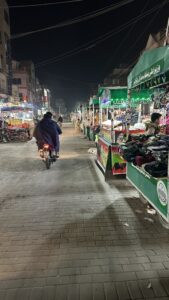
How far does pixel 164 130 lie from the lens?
298 inches

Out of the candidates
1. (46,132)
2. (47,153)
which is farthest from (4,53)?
(47,153)

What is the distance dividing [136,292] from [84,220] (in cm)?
224

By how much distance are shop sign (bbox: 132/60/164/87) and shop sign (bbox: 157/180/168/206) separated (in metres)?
1.58

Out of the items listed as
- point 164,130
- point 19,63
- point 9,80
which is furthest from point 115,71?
point 164,130

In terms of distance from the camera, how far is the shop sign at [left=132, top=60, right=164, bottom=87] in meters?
3.97

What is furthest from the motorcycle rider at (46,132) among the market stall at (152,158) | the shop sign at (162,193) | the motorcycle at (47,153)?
the shop sign at (162,193)

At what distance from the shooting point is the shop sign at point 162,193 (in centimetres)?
374

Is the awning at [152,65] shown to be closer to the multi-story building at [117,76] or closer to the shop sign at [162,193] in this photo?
the shop sign at [162,193]

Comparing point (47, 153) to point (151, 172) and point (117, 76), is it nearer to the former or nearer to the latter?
point (151, 172)

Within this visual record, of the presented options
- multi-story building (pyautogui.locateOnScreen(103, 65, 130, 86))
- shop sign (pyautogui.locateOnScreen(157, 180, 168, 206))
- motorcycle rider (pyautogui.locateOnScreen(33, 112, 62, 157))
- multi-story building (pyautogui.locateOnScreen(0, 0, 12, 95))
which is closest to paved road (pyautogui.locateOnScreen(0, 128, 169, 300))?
shop sign (pyautogui.locateOnScreen(157, 180, 168, 206))

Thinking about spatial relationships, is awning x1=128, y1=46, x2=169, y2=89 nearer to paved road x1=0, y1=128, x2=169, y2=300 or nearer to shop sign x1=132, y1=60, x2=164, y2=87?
shop sign x1=132, y1=60, x2=164, y2=87

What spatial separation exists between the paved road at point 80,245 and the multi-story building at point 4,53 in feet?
120

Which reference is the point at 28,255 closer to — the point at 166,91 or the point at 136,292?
the point at 136,292

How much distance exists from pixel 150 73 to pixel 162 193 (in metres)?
1.90
